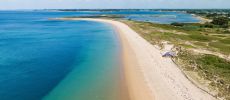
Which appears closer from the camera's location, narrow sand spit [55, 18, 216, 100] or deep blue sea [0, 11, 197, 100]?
narrow sand spit [55, 18, 216, 100]

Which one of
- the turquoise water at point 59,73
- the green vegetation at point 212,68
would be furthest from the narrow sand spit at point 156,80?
the turquoise water at point 59,73

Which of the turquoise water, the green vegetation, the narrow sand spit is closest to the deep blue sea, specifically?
the turquoise water

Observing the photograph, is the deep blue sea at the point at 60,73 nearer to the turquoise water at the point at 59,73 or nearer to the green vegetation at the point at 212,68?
the turquoise water at the point at 59,73

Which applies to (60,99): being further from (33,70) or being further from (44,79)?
(33,70)

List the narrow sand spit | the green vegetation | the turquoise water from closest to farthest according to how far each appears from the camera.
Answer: the narrow sand spit
the green vegetation
the turquoise water

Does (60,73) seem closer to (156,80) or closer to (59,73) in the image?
(59,73)

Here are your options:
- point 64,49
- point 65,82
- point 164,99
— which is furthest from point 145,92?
point 64,49

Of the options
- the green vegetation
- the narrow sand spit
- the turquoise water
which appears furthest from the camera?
the turquoise water

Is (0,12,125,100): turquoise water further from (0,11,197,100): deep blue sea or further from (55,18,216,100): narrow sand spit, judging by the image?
(55,18,216,100): narrow sand spit
